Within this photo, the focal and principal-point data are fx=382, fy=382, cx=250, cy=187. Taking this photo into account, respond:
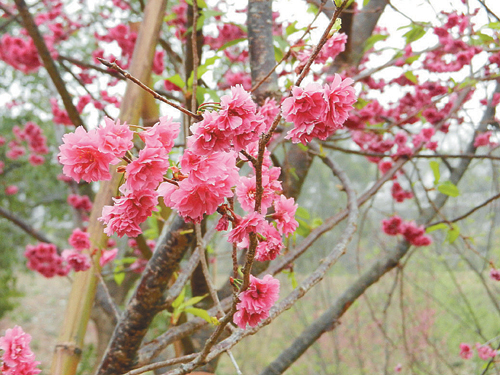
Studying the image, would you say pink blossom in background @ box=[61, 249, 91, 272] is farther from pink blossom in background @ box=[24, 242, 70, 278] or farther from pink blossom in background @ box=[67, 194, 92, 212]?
pink blossom in background @ box=[67, 194, 92, 212]

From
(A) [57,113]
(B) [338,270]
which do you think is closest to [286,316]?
(B) [338,270]

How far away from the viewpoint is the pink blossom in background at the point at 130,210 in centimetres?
63

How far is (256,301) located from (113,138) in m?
0.37

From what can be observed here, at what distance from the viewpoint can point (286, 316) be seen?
7.38 m

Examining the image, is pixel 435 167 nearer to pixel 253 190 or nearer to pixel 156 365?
pixel 253 190

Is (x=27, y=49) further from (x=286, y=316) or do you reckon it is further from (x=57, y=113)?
(x=286, y=316)

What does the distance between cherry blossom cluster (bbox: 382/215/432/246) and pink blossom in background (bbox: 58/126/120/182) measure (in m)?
2.14

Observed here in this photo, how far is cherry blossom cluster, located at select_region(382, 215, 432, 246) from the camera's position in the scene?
2342 millimetres

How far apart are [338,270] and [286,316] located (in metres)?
1.56

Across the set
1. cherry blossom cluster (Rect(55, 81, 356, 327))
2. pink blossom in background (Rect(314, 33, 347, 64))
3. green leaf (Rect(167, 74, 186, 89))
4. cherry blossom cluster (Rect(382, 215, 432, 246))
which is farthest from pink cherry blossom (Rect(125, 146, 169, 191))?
cherry blossom cluster (Rect(382, 215, 432, 246))

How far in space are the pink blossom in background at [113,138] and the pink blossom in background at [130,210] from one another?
7 centimetres

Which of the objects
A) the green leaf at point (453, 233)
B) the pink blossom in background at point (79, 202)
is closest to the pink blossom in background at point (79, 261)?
the pink blossom in background at point (79, 202)

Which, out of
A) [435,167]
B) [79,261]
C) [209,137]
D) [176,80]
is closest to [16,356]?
[79,261]

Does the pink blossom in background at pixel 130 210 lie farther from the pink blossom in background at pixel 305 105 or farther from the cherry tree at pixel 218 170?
the pink blossom in background at pixel 305 105
